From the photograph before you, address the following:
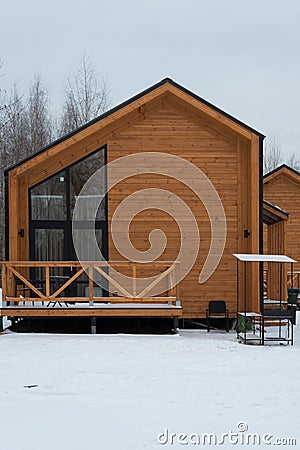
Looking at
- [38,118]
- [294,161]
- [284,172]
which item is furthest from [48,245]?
[294,161]

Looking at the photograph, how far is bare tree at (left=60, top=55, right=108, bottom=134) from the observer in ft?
106

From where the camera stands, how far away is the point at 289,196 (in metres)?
22.5

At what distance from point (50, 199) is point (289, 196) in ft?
36.5

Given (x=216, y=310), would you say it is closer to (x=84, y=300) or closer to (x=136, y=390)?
(x=84, y=300)

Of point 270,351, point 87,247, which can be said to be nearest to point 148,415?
point 270,351

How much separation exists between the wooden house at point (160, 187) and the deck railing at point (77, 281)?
48 millimetres

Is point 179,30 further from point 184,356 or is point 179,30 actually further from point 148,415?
point 148,415

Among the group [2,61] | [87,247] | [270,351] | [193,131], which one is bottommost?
[270,351]

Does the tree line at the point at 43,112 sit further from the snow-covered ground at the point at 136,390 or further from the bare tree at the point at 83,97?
the snow-covered ground at the point at 136,390

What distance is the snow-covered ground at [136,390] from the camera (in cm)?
593

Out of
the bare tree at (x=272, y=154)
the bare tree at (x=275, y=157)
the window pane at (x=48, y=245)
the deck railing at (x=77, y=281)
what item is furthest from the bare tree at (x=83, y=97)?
the deck railing at (x=77, y=281)

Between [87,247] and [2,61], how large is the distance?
18135mm

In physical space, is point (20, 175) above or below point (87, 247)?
above

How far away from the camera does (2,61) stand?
29391 mm
